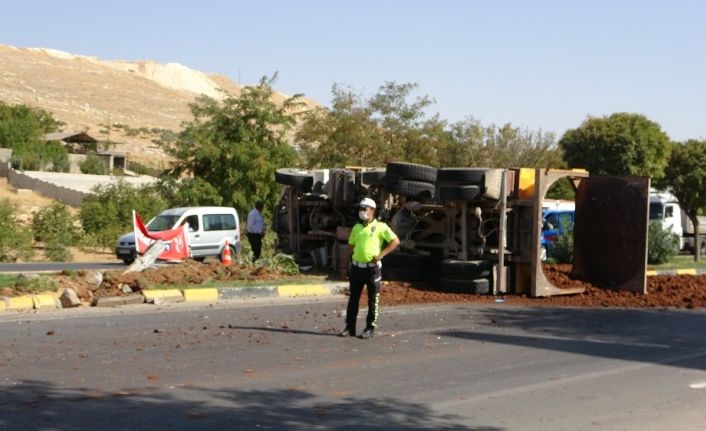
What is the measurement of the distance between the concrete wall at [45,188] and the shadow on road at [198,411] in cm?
4472

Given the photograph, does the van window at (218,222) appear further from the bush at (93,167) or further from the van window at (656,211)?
the bush at (93,167)

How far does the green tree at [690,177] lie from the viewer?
1379 inches

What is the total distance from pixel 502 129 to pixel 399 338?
34.7 metres

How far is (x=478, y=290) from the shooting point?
1827 cm

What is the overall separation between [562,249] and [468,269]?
7150mm

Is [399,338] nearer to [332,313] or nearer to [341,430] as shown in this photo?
[332,313]

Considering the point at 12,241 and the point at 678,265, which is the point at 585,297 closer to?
the point at 678,265

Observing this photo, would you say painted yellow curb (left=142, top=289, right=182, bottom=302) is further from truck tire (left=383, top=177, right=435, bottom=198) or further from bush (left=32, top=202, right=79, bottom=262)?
bush (left=32, top=202, right=79, bottom=262)

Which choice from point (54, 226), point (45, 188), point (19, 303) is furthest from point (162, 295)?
point (45, 188)

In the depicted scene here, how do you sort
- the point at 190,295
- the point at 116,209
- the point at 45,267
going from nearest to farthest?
the point at 190,295 → the point at 45,267 → the point at 116,209

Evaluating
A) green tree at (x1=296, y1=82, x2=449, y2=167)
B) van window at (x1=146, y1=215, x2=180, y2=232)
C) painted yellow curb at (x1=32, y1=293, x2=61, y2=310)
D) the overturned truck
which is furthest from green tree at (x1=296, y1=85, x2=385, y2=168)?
painted yellow curb at (x1=32, y1=293, x2=61, y2=310)

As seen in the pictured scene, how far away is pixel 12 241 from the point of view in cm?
3225

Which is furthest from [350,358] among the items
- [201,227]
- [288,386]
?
[201,227]

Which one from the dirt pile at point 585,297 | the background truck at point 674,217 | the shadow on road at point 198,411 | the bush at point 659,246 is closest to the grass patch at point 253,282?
the dirt pile at point 585,297
